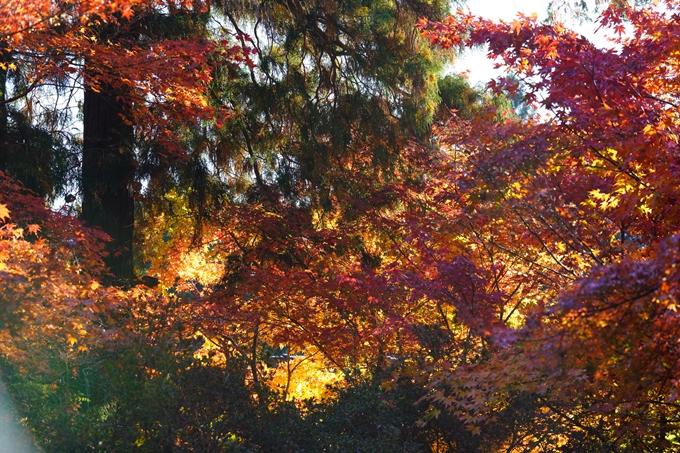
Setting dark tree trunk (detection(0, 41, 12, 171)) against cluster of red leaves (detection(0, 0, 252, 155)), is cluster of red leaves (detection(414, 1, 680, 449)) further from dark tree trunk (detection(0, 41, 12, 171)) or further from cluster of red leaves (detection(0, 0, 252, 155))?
dark tree trunk (detection(0, 41, 12, 171))

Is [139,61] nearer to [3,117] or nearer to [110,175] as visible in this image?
[110,175]

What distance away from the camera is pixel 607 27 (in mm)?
6121

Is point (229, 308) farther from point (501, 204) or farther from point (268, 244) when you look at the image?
point (501, 204)

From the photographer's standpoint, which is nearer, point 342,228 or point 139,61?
point 139,61

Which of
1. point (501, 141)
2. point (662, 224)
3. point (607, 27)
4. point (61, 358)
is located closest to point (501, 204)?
point (501, 141)

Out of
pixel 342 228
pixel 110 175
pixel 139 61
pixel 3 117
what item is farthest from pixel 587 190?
pixel 3 117

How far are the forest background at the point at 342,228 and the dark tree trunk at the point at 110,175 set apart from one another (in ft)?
0.10

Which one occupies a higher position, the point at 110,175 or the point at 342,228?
the point at 110,175

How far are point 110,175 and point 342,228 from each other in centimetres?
304

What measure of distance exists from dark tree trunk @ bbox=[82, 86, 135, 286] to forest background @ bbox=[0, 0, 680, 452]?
0.10ft

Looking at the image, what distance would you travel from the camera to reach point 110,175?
29.2 feet

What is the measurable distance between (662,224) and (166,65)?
17.8 ft

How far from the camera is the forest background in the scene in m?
4.91

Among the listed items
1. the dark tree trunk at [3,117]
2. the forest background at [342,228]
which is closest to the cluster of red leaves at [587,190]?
the forest background at [342,228]
